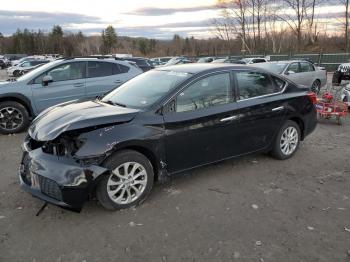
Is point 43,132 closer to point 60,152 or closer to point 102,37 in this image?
point 60,152

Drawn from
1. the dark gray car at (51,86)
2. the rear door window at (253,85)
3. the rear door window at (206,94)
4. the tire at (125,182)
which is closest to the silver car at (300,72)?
the dark gray car at (51,86)

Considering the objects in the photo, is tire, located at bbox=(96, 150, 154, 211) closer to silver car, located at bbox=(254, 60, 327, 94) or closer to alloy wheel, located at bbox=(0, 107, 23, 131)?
alloy wheel, located at bbox=(0, 107, 23, 131)

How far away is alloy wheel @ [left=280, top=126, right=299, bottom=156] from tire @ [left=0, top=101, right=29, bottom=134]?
18.3 ft

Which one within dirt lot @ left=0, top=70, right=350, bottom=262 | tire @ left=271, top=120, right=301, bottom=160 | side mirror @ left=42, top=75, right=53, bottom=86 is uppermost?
side mirror @ left=42, top=75, right=53, bottom=86

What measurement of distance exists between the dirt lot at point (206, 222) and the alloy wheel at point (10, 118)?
293 cm

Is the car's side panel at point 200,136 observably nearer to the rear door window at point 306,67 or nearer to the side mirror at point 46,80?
the side mirror at point 46,80

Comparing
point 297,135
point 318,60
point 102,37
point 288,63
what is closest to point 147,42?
point 102,37

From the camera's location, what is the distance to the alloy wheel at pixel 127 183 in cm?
408

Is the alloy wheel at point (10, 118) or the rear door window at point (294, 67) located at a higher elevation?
the rear door window at point (294, 67)

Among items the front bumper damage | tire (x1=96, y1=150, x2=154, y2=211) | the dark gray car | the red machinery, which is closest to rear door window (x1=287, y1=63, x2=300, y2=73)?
the red machinery

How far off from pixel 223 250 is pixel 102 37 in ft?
345

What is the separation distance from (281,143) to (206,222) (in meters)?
2.49

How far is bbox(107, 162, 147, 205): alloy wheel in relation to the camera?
4085mm

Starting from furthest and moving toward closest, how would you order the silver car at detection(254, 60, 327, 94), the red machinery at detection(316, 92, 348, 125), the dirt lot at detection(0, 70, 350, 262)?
1. the silver car at detection(254, 60, 327, 94)
2. the red machinery at detection(316, 92, 348, 125)
3. the dirt lot at detection(0, 70, 350, 262)
